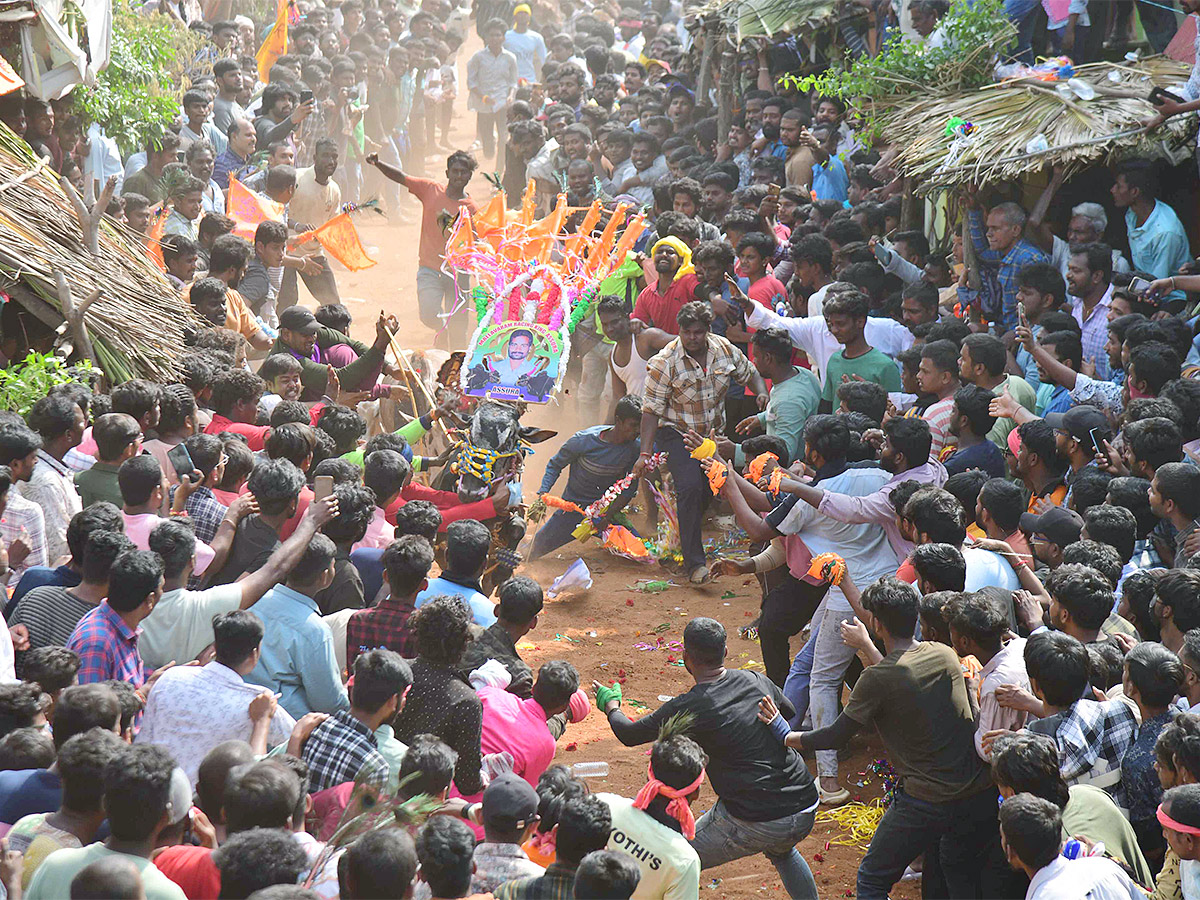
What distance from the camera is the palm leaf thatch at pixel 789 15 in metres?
12.7

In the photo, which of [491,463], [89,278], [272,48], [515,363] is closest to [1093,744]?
[491,463]

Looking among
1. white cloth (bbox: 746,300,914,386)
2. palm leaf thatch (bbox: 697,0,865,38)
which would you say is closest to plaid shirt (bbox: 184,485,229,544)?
white cloth (bbox: 746,300,914,386)

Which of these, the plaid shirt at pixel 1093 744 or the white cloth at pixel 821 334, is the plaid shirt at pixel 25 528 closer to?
the plaid shirt at pixel 1093 744

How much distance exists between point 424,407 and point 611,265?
5.36 ft

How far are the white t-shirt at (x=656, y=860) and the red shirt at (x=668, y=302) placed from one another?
19.0ft

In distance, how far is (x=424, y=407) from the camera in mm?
8695

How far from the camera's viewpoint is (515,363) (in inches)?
320

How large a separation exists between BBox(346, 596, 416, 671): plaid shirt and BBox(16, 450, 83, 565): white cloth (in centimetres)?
146

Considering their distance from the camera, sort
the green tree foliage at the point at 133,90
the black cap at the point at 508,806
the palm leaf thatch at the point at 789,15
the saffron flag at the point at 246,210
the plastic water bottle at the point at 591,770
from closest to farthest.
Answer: the black cap at the point at 508,806, the plastic water bottle at the point at 591,770, the saffron flag at the point at 246,210, the green tree foliage at the point at 133,90, the palm leaf thatch at the point at 789,15

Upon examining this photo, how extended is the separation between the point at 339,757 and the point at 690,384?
4617 millimetres

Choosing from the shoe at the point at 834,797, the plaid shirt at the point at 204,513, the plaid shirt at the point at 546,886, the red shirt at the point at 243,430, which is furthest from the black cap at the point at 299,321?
the plaid shirt at the point at 546,886

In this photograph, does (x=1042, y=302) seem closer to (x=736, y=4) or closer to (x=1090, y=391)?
(x=1090, y=391)

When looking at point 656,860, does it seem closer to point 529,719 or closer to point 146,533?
point 529,719

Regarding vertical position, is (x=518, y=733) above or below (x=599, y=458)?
above
